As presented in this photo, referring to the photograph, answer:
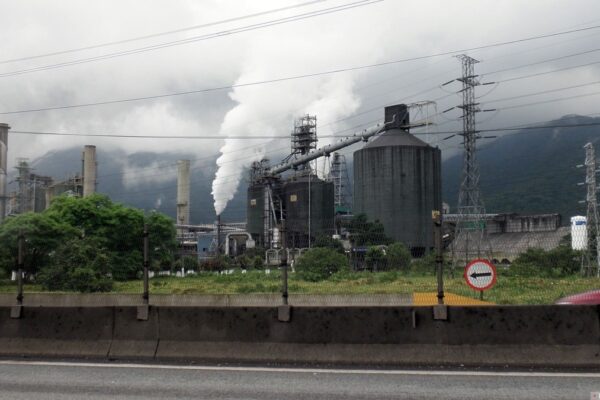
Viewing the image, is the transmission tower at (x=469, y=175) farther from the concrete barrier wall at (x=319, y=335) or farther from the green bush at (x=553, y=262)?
the concrete barrier wall at (x=319, y=335)

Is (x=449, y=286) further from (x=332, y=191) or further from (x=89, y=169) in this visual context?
(x=89, y=169)

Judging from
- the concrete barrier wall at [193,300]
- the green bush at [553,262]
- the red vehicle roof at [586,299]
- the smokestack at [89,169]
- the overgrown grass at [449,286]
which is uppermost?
the smokestack at [89,169]

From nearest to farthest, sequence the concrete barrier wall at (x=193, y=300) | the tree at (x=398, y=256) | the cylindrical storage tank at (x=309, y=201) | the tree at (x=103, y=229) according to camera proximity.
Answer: the tree at (x=398, y=256) → the concrete barrier wall at (x=193, y=300) → the tree at (x=103, y=229) → the cylindrical storage tank at (x=309, y=201)

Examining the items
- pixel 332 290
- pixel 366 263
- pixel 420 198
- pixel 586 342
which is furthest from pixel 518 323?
pixel 420 198

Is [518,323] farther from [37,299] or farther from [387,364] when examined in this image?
[37,299]

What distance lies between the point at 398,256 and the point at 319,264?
7298 mm

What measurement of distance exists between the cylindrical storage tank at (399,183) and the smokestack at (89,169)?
156 feet

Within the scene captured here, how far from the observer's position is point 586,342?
946cm

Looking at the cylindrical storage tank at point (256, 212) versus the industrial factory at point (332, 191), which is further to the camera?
the cylindrical storage tank at point (256, 212)

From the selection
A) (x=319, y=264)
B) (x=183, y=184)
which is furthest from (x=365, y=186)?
(x=319, y=264)

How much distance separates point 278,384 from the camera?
8609 mm

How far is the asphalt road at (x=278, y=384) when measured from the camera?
788 cm

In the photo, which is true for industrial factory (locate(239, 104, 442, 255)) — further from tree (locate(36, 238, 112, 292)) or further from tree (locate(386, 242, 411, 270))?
tree (locate(386, 242, 411, 270))

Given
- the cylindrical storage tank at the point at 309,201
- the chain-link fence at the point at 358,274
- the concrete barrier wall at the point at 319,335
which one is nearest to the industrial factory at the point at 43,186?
the cylindrical storage tank at the point at 309,201
